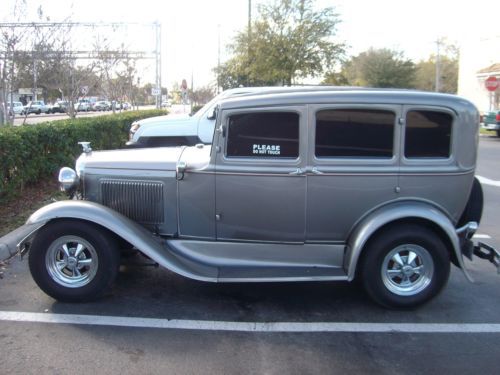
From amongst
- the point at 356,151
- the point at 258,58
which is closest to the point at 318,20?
the point at 258,58

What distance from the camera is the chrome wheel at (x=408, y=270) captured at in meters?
4.44

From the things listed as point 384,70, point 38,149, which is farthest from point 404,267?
point 384,70

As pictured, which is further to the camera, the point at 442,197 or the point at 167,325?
the point at 442,197

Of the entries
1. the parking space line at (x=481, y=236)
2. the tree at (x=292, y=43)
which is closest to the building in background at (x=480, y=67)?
the tree at (x=292, y=43)

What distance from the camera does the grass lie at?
22.2ft

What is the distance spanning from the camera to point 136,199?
15.5 ft

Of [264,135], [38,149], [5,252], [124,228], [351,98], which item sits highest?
[351,98]

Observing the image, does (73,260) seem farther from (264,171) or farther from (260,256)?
(264,171)

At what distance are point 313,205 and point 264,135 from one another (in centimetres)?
76

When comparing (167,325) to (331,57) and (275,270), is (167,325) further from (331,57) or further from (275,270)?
(331,57)

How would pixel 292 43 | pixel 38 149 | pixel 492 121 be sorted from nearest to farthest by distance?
pixel 38 149, pixel 492 121, pixel 292 43

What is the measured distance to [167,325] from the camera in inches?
163

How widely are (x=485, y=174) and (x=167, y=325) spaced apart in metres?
10.4

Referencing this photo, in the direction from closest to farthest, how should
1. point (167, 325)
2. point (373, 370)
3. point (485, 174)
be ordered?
point (373, 370), point (167, 325), point (485, 174)
